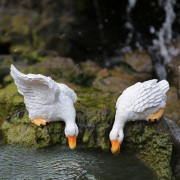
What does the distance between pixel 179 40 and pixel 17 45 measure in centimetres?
549

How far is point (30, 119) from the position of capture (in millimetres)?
3906

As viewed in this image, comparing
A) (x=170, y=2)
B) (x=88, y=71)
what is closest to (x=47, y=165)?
(x=88, y=71)

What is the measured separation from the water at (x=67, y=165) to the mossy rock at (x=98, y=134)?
0.12 m

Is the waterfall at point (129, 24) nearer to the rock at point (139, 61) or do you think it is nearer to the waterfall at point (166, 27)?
the waterfall at point (166, 27)

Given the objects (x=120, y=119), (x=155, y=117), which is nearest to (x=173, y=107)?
(x=155, y=117)

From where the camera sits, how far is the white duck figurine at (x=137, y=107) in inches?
142

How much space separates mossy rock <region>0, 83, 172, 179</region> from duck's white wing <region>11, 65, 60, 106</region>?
0.42 metres

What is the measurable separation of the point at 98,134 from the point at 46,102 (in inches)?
34.4

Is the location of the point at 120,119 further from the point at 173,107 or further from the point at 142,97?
the point at 173,107

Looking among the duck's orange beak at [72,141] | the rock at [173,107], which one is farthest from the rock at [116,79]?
the duck's orange beak at [72,141]

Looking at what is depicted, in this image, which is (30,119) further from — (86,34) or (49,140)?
(86,34)

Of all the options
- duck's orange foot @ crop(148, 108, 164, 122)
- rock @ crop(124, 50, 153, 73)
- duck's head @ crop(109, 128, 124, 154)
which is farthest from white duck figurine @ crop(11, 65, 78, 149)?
rock @ crop(124, 50, 153, 73)

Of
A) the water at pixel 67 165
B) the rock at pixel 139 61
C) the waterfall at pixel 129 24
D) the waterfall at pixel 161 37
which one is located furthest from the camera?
the waterfall at pixel 129 24

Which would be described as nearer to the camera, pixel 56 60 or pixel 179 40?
pixel 56 60
